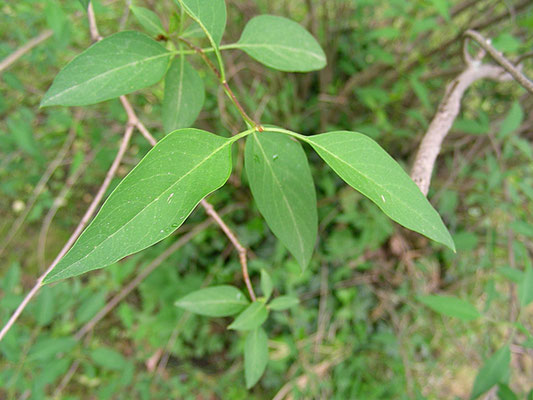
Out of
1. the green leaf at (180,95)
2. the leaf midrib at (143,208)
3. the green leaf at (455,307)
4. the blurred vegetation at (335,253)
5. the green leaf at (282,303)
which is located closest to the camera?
the leaf midrib at (143,208)

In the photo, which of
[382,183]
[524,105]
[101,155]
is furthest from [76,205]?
[524,105]

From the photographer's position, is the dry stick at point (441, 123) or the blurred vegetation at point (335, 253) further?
the blurred vegetation at point (335, 253)

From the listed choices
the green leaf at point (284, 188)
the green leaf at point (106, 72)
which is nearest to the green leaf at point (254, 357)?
the green leaf at point (284, 188)

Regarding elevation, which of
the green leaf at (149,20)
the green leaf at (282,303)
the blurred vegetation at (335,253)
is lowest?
the blurred vegetation at (335,253)

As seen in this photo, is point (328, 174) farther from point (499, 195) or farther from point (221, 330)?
point (221, 330)

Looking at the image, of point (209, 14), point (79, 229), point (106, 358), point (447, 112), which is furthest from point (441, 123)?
point (106, 358)

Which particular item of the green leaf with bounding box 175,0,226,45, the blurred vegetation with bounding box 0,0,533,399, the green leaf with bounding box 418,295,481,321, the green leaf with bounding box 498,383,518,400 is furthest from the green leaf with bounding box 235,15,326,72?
the blurred vegetation with bounding box 0,0,533,399

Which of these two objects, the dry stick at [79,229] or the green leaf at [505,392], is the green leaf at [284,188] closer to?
the dry stick at [79,229]
